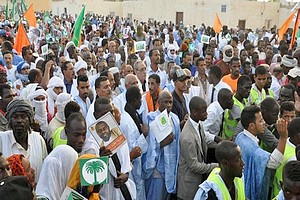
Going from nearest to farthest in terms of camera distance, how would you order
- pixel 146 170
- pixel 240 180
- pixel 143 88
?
pixel 240 180
pixel 146 170
pixel 143 88

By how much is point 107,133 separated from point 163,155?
1524 millimetres

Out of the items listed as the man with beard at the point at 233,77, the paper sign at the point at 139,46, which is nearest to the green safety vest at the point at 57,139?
the man with beard at the point at 233,77

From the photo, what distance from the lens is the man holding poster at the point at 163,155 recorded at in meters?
4.86

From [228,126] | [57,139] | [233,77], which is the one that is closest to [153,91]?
[228,126]

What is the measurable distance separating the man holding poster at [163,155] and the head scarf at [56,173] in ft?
5.24

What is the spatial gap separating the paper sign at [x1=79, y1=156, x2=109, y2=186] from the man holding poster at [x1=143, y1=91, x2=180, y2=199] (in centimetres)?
165

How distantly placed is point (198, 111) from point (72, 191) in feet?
6.23

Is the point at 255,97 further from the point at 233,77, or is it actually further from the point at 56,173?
the point at 56,173

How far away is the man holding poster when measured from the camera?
16.0ft

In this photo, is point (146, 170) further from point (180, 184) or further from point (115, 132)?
point (115, 132)

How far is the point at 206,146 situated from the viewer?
476 cm

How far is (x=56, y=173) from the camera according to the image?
3.33m

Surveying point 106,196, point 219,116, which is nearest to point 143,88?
point 219,116

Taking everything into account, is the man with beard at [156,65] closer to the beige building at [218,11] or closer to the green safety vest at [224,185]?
the green safety vest at [224,185]
